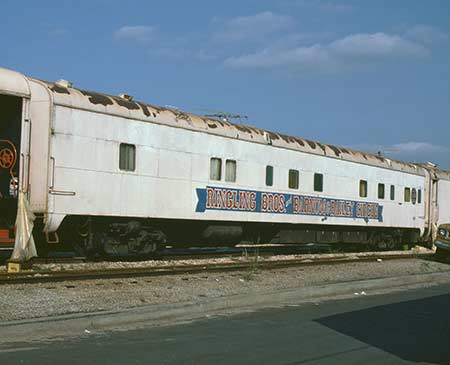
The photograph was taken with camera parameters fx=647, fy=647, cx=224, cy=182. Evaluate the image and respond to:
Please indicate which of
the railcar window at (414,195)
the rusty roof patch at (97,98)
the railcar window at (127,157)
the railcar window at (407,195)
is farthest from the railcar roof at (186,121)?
the railcar window at (414,195)

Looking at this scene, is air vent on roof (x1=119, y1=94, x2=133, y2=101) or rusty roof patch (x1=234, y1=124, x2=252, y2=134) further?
rusty roof patch (x1=234, y1=124, x2=252, y2=134)

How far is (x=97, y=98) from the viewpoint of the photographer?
47.4ft

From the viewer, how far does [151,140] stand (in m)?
15.4

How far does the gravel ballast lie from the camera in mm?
9047

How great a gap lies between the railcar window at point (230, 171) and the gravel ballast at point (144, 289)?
329cm

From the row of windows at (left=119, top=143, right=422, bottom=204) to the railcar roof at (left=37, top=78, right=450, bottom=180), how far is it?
747 mm

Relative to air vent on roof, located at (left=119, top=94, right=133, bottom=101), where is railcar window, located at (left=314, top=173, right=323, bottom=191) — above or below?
below

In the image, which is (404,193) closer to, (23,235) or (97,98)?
(97,98)

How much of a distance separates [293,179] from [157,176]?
5.85 meters

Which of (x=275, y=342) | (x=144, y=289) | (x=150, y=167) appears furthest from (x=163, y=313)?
→ (x=150, y=167)

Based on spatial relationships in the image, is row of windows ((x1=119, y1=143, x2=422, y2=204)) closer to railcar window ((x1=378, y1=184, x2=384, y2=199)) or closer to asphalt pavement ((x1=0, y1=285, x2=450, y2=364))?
railcar window ((x1=378, y1=184, x2=384, y2=199))

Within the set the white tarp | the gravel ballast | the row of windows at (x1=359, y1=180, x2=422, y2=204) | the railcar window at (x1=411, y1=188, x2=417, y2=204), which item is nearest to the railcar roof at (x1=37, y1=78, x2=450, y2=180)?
the row of windows at (x1=359, y1=180, x2=422, y2=204)

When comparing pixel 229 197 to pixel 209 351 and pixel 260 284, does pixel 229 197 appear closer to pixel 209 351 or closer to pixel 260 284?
pixel 260 284

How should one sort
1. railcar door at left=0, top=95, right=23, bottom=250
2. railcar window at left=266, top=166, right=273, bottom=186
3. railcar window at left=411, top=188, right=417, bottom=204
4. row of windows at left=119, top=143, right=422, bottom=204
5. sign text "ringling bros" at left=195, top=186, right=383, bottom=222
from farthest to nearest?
1. railcar window at left=411, top=188, right=417, bottom=204
2. railcar window at left=266, top=166, right=273, bottom=186
3. sign text "ringling bros" at left=195, top=186, right=383, bottom=222
4. row of windows at left=119, top=143, right=422, bottom=204
5. railcar door at left=0, top=95, right=23, bottom=250
